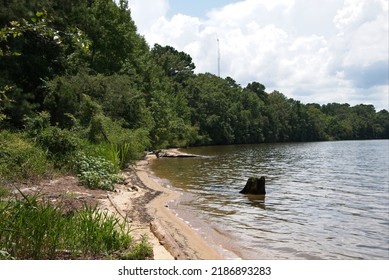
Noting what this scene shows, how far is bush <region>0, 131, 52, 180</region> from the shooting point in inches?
520

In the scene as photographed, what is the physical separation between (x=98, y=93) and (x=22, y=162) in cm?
1689

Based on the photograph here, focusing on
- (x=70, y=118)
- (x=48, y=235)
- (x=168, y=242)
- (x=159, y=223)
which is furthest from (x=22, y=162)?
(x=70, y=118)

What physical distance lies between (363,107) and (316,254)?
18724 centimetres

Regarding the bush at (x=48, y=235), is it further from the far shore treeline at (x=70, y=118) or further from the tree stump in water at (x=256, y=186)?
the tree stump in water at (x=256, y=186)

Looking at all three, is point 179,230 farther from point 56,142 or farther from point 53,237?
point 56,142

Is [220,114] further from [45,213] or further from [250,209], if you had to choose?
[45,213]

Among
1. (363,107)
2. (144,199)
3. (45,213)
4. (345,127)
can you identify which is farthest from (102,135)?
(363,107)

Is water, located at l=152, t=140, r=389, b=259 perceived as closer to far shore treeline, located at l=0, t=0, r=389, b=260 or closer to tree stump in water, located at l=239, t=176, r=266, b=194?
tree stump in water, located at l=239, t=176, r=266, b=194

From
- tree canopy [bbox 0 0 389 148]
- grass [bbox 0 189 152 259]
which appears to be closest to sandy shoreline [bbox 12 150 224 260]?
Answer: grass [bbox 0 189 152 259]

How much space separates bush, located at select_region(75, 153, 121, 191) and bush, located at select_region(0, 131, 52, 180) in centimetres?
133

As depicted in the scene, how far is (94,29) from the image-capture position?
3619 cm

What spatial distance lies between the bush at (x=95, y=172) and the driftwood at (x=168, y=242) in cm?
566

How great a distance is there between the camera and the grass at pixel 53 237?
20.0 feet

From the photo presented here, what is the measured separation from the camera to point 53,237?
247 inches
